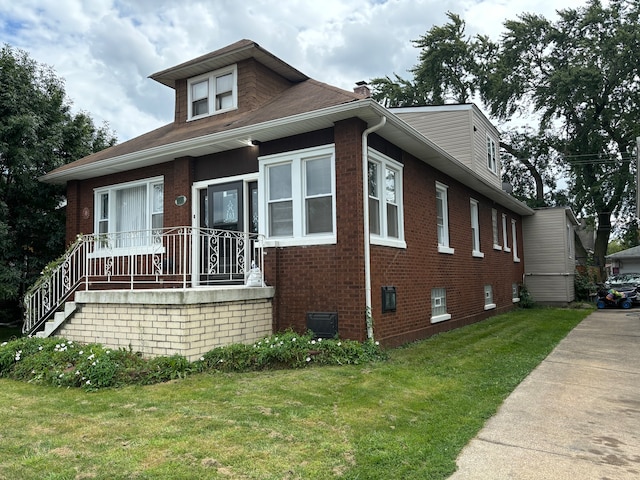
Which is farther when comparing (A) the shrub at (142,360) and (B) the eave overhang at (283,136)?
(B) the eave overhang at (283,136)

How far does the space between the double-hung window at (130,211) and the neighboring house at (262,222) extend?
3 cm

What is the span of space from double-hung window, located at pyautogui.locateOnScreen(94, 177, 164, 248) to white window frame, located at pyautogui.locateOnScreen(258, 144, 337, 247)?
2.93 m

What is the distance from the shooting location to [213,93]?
1113 cm

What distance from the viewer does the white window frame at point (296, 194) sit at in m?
8.05

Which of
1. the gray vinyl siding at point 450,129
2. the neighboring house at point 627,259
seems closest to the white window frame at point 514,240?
the gray vinyl siding at point 450,129

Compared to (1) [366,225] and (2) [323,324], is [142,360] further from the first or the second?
(1) [366,225]

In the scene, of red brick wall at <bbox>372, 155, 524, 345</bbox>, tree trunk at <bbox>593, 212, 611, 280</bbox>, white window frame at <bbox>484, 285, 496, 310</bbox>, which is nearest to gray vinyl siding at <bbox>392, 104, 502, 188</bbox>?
red brick wall at <bbox>372, 155, 524, 345</bbox>

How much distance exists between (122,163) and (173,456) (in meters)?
8.02

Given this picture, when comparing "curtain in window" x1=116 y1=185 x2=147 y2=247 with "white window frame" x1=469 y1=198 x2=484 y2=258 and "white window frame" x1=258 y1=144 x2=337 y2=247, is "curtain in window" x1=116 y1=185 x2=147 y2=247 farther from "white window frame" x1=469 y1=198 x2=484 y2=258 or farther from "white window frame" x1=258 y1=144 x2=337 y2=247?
"white window frame" x1=469 y1=198 x2=484 y2=258

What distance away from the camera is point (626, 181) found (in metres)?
26.9

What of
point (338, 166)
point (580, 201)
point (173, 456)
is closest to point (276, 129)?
point (338, 166)

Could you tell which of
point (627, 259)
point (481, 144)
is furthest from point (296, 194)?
point (627, 259)

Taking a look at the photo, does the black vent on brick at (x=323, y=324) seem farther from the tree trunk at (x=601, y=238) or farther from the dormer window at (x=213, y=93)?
the tree trunk at (x=601, y=238)

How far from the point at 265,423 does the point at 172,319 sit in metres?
2.98
